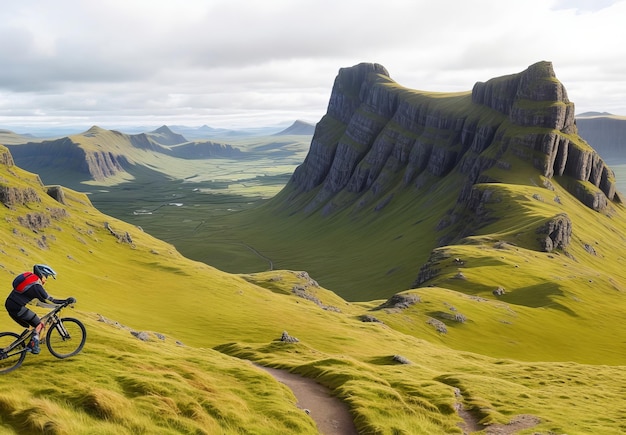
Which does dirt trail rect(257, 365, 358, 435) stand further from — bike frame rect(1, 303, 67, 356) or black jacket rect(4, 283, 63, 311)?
black jacket rect(4, 283, 63, 311)

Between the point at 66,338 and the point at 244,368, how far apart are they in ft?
46.3

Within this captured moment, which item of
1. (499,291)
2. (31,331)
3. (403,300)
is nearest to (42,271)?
(31,331)

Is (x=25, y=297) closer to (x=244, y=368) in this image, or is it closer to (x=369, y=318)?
(x=244, y=368)

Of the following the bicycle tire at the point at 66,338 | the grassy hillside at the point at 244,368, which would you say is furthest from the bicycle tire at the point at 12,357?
the bicycle tire at the point at 66,338

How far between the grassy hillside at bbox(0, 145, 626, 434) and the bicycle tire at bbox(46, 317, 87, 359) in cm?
81

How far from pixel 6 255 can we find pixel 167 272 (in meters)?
50.9

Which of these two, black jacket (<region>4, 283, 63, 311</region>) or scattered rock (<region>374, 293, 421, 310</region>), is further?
scattered rock (<region>374, 293, 421, 310</region>)

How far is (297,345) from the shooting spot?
66062 millimetres

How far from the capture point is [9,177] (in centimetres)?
17025

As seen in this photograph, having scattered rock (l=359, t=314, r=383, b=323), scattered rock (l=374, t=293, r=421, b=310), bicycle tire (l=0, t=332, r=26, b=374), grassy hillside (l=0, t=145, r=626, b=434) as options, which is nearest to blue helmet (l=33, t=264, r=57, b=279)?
bicycle tire (l=0, t=332, r=26, b=374)

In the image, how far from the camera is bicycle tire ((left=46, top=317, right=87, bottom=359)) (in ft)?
103

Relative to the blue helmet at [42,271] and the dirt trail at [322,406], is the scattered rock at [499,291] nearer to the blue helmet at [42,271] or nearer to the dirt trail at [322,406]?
the dirt trail at [322,406]

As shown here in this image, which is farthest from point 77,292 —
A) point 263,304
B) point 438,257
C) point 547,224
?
point 547,224

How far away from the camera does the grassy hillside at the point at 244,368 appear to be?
27.6 meters
